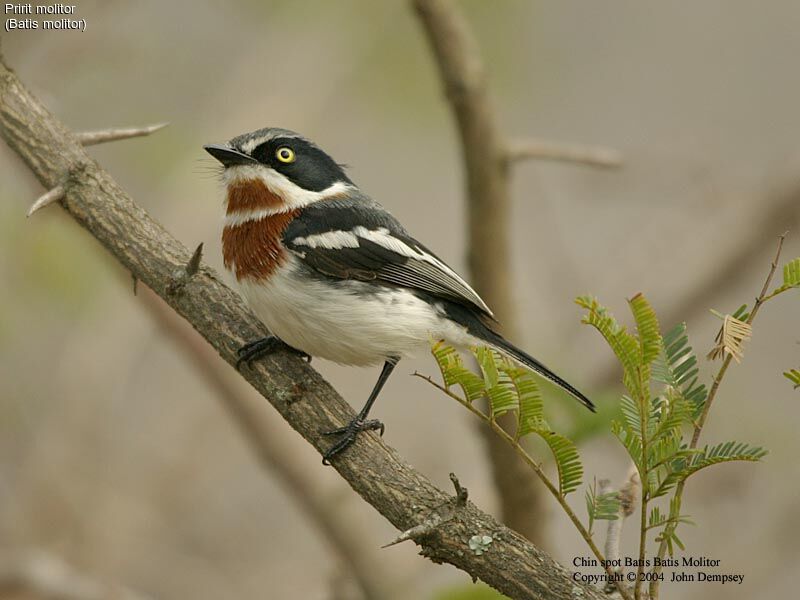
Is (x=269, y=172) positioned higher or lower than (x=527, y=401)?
higher

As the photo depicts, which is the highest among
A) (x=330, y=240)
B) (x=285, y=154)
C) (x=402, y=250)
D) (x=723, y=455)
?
(x=285, y=154)

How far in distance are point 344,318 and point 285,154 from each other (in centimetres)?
89

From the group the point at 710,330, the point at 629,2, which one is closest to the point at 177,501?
the point at 710,330

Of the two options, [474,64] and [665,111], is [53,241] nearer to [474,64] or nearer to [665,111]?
[474,64]

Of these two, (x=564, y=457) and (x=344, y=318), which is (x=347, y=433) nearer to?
(x=344, y=318)

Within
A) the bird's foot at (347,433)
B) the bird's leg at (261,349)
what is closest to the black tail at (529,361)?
the bird's foot at (347,433)

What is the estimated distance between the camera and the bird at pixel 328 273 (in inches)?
142

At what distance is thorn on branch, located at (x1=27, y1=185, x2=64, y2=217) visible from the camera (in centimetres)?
308

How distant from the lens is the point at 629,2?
8.37 meters

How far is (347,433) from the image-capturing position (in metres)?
3.02

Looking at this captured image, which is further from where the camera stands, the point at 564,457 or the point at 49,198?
the point at 49,198

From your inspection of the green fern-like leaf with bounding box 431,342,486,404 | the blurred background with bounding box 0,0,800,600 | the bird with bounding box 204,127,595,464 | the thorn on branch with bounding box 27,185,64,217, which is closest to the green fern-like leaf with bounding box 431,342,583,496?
the green fern-like leaf with bounding box 431,342,486,404

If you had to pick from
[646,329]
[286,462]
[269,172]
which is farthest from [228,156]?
[646,329]

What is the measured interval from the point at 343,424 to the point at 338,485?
7.23 feet
